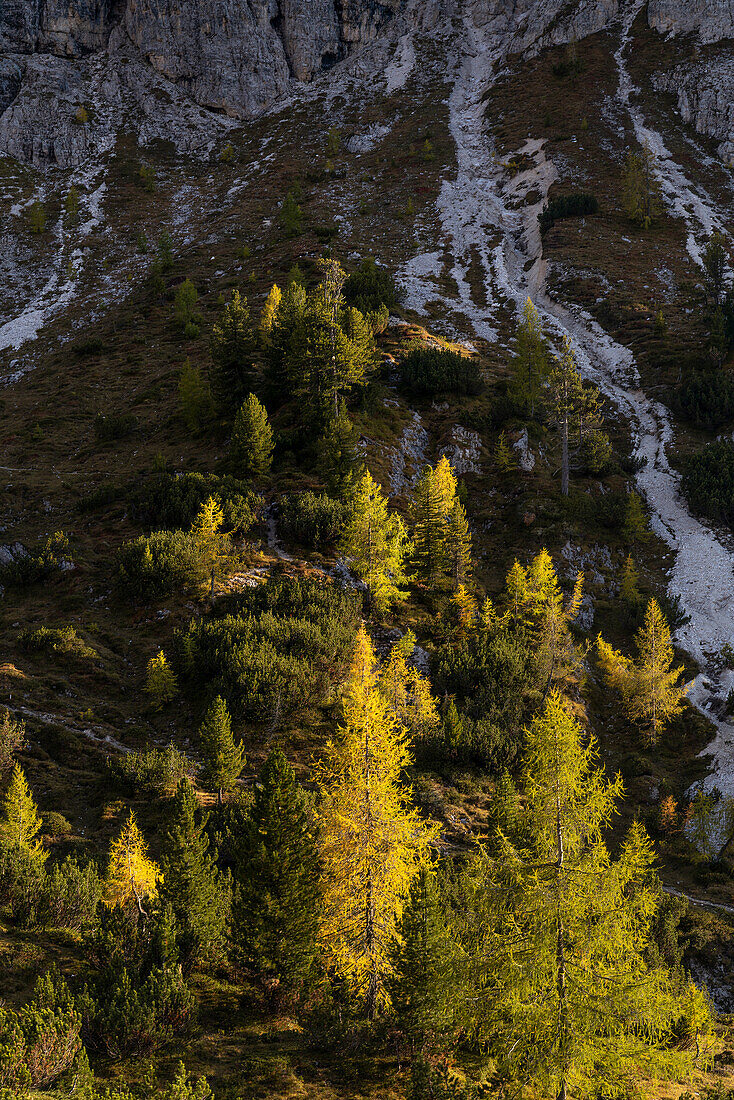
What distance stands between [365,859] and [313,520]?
23.9 m

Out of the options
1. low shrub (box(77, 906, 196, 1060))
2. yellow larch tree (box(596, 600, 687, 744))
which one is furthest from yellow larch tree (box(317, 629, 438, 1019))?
yellow larch tree (box(596, 600, 687, 744))

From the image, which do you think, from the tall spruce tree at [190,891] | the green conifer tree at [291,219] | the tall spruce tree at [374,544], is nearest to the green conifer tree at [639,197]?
the green conifer tree at [291,219]

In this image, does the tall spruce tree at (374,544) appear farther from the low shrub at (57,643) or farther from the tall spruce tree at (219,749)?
the low shrub at (57,643)

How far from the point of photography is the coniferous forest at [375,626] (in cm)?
1151

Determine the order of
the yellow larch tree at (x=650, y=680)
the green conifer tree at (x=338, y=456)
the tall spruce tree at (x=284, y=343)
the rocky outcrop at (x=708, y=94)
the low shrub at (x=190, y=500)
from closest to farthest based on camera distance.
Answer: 1. the yellow larch tree at (x=650, y=680)
2. the low shrub at (x=190, y=500)
3. the green conifer tree at (x=338, y=456)
4. the tall spruce tree at (x=284, y=343)
5. the rocky outcrop at (x=708, y=94)

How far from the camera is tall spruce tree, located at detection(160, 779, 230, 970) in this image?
14.6 meters

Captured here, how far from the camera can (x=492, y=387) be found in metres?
56.2

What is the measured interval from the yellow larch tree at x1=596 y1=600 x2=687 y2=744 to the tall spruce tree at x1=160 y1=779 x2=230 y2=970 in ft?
76.2

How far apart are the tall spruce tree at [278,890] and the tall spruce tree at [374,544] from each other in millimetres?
17546

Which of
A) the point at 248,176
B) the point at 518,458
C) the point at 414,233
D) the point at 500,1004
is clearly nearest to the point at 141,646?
the point at 500,1004

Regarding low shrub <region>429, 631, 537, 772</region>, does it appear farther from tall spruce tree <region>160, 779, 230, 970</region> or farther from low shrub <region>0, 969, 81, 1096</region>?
low shrub <region>0, 969, 81, 1096</region>

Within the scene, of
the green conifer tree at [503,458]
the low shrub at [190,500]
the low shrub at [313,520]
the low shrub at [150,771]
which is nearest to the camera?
the low shrub at [150,771]

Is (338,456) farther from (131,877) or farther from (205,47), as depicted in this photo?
(205,47)

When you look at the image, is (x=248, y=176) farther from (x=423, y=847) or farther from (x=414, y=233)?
(x=423, y=847)
